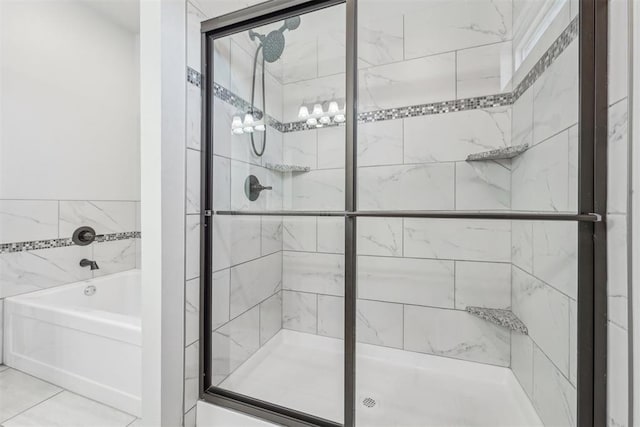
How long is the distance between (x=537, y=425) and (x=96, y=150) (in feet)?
10.1

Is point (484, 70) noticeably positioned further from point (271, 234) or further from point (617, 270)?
point (271, 234)

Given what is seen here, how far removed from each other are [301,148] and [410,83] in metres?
0.82

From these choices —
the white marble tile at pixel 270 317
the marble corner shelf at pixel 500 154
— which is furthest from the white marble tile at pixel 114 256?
the marble corner shelf at pixel 500 154

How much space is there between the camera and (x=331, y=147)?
1.37m

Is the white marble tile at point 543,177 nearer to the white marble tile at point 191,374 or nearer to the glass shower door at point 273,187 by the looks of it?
the glass shower door at point 273,187

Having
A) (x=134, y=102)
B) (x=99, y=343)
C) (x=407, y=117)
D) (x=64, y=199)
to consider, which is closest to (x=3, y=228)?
(x=64, y=199)

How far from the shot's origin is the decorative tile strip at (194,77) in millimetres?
1285

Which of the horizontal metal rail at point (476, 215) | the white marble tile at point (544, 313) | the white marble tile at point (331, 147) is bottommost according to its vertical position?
the white marble tile at point (544, 313)

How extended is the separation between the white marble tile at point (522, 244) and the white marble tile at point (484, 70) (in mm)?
737

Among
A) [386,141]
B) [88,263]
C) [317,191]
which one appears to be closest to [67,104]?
[88,263]

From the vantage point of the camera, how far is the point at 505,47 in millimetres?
1583

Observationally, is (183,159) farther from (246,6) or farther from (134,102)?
(134,102)

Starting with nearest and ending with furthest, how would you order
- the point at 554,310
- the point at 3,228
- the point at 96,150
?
the point at 554,310 < the point at 3,228 < the point at 96,150

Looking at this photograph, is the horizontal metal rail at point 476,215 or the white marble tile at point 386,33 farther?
the white marble tile at point 386,33
